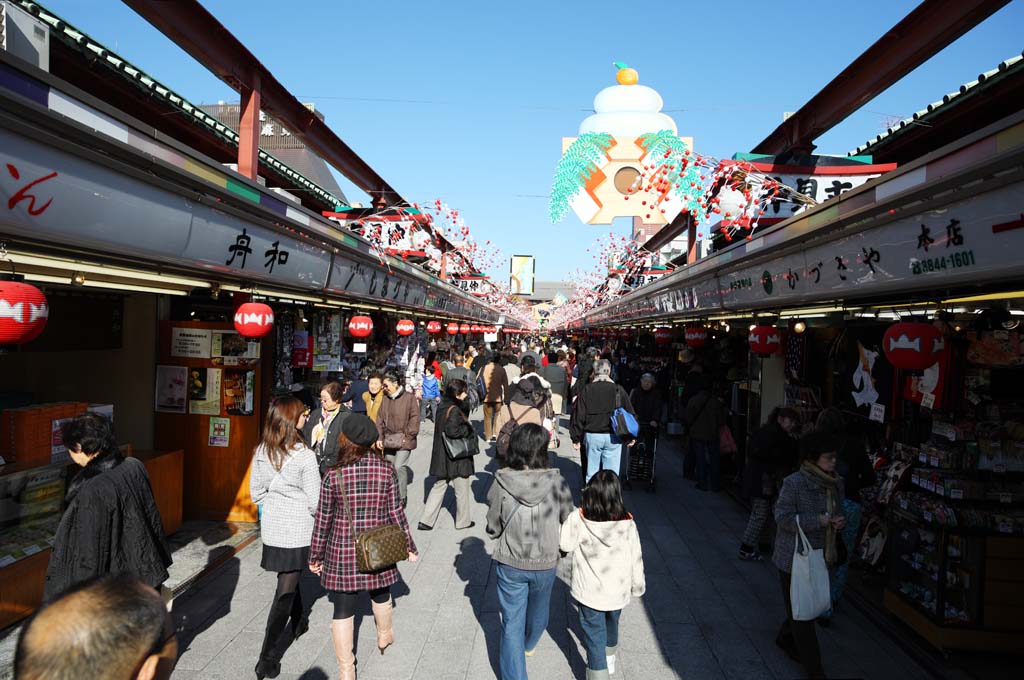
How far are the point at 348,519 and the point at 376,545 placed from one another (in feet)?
0.83

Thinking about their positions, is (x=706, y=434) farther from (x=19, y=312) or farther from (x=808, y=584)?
(x=19, y=312)

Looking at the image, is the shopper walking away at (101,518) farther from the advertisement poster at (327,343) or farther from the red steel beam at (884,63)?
the red steel beam at (884,63)

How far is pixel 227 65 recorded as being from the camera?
18.3 ft

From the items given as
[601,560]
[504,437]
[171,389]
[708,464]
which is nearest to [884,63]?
[504,437]

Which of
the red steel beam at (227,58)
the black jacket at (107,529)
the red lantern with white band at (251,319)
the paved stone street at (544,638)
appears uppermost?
the red steel beam at (227,58)

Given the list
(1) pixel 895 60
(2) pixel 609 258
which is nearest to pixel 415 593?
(1) pixel 895 60

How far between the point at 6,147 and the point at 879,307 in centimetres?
607

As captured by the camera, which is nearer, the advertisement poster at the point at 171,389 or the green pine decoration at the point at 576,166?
the advertisement poster at the point at 171,389

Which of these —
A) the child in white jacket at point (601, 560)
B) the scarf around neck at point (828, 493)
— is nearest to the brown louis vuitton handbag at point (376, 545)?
the child in white jacket at point (601, 560)

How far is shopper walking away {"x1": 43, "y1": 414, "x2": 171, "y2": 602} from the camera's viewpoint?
3.28m

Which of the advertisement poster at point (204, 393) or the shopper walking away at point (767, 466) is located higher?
the advertisement poster at point (204, 393)

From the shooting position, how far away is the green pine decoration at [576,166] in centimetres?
1225

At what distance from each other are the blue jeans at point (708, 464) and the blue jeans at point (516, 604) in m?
5.97

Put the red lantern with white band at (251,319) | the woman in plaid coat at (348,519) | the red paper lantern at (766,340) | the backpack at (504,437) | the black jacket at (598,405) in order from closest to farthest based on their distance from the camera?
1. the woman in plaid coat at (348,519)
2. the red lantern with white band at (251,319)
3. the backpack at (504,437)
4. the red paper lantern at (766,340)
5. the black jacket at (598,405)
